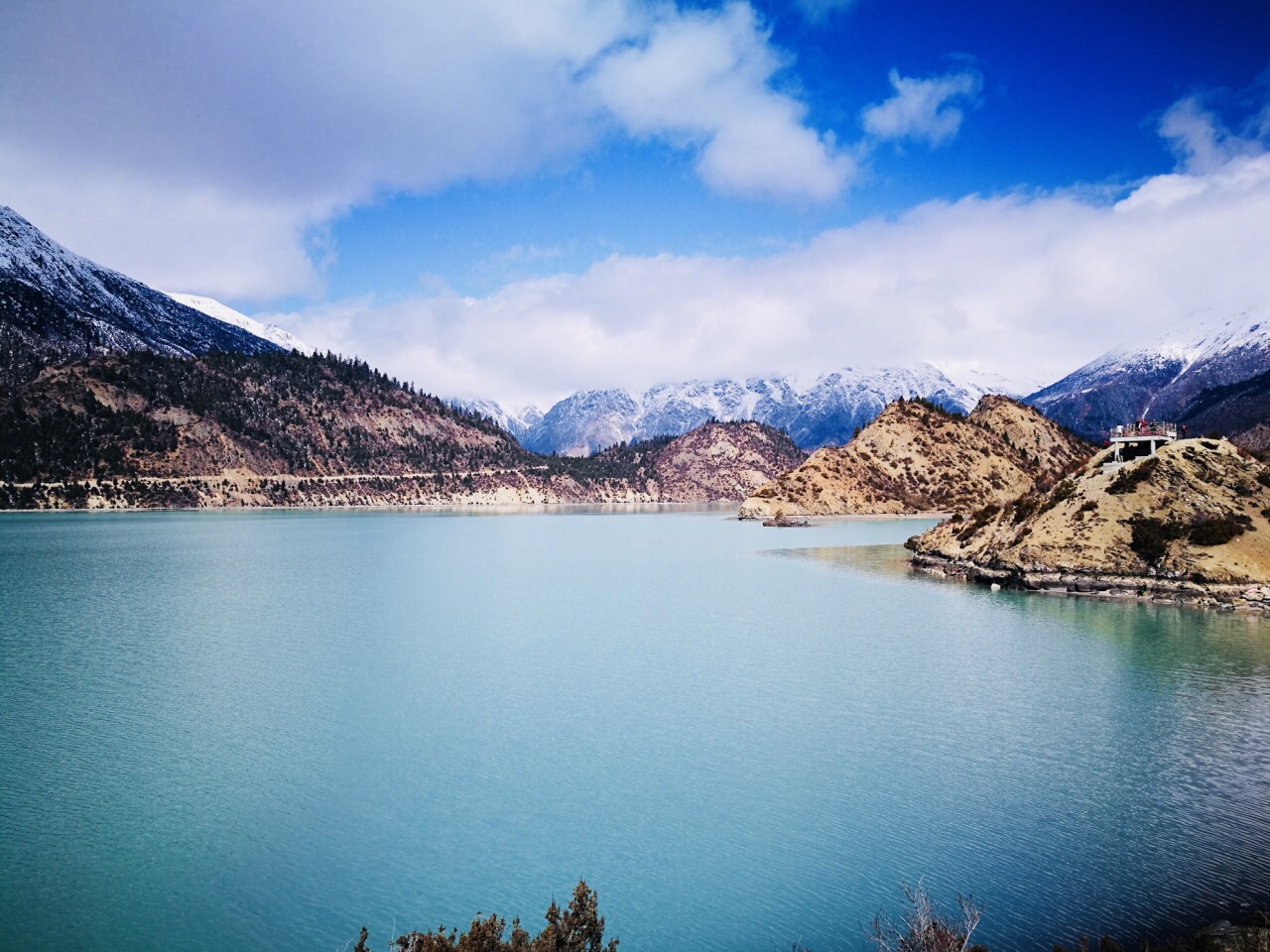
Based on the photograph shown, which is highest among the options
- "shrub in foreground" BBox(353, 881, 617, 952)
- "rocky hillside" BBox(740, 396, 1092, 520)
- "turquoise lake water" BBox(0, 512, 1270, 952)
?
"rocky hillside" BBox(740, 396, 1092, 520)

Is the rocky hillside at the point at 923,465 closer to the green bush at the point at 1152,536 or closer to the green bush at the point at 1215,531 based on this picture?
the green bush at the point at 1152,536

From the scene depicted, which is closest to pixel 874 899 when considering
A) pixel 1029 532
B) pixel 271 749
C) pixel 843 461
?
pixel 271 749

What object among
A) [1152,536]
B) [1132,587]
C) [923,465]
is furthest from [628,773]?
[923,465]

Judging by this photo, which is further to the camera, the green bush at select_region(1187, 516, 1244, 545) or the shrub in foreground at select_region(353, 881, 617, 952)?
the green bush at select_region(1187, 516, 1244, 545)

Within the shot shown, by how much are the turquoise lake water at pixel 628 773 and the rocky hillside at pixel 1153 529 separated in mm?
6158

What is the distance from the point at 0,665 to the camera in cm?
3138

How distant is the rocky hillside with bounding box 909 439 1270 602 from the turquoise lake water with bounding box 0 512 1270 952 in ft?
20.2

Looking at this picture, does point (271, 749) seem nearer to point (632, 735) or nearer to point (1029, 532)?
point (632, 735)

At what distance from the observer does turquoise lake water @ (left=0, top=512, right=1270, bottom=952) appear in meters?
14.6

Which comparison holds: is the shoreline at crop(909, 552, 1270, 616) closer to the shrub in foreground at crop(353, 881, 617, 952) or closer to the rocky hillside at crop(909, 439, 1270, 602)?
the rocky hillside at crop(909, 439, 1270, 602)

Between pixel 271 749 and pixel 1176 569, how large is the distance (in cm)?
4900

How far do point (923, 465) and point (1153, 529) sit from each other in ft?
368

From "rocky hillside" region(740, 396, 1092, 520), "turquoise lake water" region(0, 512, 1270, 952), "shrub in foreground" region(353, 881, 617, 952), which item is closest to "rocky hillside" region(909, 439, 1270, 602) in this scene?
"turquoise lake water" region(0, 512, 1270, 952)

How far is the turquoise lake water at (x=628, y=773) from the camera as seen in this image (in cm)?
1462
